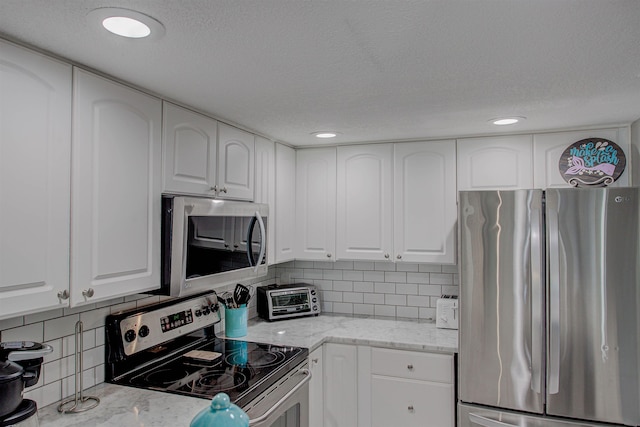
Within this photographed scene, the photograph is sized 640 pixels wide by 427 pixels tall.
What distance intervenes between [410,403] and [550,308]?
96 centimetres

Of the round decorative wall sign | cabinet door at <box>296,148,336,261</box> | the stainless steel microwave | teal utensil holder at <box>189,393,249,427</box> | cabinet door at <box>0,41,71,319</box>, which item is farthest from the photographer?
cabinet door at <box>296,148,336,261</box>

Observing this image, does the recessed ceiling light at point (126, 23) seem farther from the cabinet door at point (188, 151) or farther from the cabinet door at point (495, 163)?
the cabinet door at point (495, 163)

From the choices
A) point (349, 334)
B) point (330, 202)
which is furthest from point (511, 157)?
point (349, 334)

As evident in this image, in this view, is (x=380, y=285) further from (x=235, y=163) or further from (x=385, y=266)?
(x=235, y=163)

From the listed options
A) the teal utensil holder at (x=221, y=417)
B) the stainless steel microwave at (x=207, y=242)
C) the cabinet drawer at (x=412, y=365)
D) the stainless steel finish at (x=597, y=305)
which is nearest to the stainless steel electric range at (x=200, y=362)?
the stainless steel microwave at (x=207, y=242)

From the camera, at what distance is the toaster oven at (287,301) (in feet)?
9.67

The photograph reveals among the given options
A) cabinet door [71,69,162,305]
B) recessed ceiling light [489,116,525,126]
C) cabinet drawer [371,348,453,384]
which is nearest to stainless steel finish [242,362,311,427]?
cabinet drawer [371,348,453,384]

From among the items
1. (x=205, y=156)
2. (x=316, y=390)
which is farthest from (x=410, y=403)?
(x=205, y=156)

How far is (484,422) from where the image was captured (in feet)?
7.04

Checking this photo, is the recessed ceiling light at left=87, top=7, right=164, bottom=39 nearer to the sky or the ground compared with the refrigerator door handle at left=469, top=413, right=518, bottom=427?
nearer to the sky

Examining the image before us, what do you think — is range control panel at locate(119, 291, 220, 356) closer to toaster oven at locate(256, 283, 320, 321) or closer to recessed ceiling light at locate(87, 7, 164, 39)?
toaster oven at locate(256, 283, 320, 321)

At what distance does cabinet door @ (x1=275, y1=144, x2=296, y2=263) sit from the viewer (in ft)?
9.36

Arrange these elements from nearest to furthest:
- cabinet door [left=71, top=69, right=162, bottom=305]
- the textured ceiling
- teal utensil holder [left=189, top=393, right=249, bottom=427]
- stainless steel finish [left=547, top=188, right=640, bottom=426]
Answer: teal utensil holder [left=189, top=393, right=249, bottom=427]
the textured ceiling
cabinet door [left=71, top=69, right=162, bottom=305]
stainless steel finish [left=547, top=188, right=640, bottom=426]

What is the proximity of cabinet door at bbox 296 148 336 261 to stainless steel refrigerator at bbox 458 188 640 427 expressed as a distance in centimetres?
104
